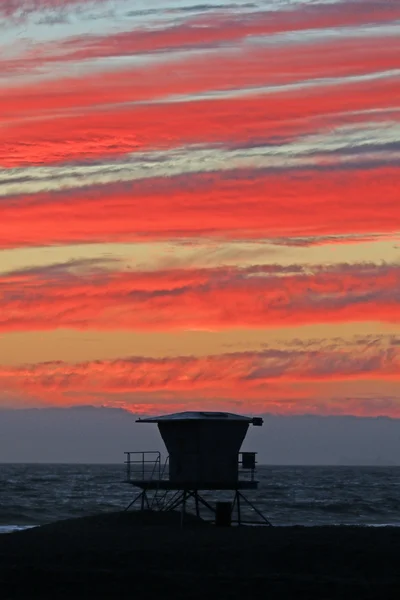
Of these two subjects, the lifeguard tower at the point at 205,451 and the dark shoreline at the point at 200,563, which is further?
the lifeguard tower at the point at 205,451

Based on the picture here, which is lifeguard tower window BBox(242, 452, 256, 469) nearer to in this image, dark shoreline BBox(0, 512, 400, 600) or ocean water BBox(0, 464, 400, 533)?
dark shoreline BBox(0, 512, 400, 600)

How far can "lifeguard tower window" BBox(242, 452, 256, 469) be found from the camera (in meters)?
56.1

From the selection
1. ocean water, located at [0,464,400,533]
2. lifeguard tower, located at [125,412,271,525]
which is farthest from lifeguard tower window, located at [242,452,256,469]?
ocean water, located at [0,464,400,533]

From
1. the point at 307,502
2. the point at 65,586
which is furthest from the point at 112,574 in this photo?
the point at 307,502

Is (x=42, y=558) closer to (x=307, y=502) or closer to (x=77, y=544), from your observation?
(x=77, y=544)

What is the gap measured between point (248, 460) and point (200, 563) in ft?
46.1

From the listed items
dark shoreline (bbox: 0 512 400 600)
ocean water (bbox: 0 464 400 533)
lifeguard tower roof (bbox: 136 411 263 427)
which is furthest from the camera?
ocean water (bbox: 0 464 400 533)

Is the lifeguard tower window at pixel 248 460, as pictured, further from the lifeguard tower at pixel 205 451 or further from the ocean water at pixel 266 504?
the ocean water at pixel 266 504

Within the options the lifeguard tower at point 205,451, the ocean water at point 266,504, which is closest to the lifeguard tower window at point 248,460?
the lifeguard tower at point 205,451

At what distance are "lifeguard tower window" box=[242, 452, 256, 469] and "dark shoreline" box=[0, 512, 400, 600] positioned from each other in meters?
3.65

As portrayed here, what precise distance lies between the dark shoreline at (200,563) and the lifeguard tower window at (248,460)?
12.0ft

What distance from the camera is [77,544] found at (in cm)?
4753

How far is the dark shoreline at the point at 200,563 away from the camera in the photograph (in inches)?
1495

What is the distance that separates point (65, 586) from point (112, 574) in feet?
7.05
